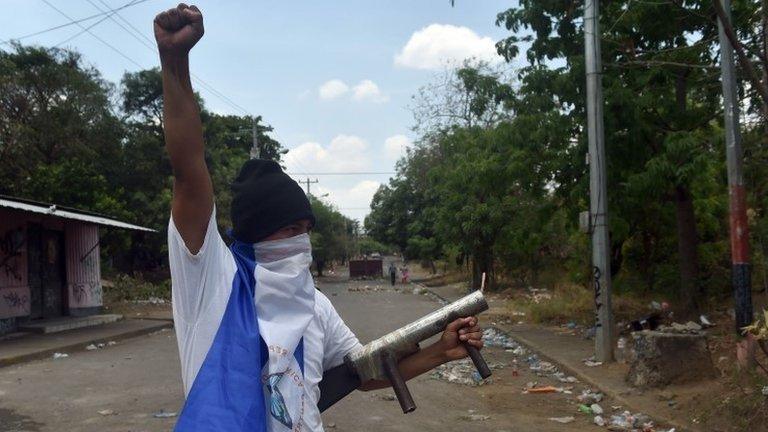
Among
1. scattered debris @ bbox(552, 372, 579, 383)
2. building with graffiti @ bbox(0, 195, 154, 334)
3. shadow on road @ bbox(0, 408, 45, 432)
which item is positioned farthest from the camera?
building with graffiti @ bbox(0, 195, 154, 334)

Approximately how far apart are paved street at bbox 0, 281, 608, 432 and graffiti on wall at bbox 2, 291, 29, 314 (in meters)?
4.53

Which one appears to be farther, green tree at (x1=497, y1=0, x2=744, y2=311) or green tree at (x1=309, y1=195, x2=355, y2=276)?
green tree at (x1=309, y1=195, x2=355, y2=276)

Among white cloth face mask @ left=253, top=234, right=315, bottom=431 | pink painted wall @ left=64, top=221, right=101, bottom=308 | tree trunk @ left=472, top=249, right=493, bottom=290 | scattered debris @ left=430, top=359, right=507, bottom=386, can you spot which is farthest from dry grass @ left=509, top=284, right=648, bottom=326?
white cloth face mask @ left=253, top=234, right=315, bottom=431

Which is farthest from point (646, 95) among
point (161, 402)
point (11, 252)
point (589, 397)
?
point (11, 252)

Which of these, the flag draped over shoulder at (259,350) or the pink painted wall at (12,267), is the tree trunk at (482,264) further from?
the flag draped over shoulder at (259,350)

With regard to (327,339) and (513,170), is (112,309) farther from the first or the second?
(327,339)

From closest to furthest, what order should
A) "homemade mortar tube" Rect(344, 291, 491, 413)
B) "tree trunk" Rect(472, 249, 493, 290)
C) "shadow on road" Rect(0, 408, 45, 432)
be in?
"homemade mortar tube" Rect(344, 291, 491, 413) < "shadow on road" Rect(0, 408, 45, 432) < "tree trunk" Rect(472, 249, 493, 290)

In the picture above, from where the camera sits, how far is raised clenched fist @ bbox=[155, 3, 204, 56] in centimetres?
161

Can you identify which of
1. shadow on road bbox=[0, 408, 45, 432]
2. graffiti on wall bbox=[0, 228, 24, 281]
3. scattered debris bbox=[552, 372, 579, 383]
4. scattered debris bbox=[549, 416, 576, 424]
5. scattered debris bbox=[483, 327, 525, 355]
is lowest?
scattered debris bbox=[483, 327, 525, 355]

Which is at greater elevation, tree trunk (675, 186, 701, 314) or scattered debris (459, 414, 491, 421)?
tree trunk (675, 186, 701, 314)

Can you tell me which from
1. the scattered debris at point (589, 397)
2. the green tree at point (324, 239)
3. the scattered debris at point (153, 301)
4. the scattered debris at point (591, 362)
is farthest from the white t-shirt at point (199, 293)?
the green tree at point (324, 239)

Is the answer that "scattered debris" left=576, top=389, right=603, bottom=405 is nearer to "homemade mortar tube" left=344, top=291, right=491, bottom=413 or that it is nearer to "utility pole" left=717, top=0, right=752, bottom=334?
"utility pole" left=717, top=0, right=752, bottom=334

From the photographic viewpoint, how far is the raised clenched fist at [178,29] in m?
1.61

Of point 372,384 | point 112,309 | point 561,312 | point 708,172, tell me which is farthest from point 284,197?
point 112,309
